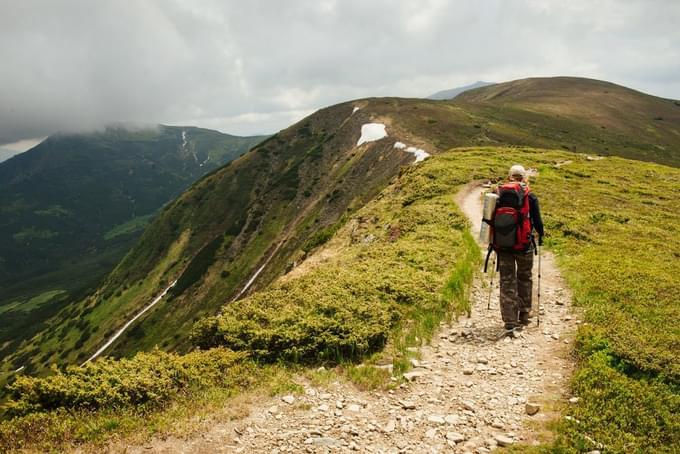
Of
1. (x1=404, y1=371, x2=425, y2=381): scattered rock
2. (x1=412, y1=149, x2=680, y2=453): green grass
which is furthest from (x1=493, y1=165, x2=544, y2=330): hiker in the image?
(x1=404, y1=371, x2=425, y2=381): scattered rock

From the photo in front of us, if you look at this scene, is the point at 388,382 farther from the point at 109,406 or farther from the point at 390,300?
the point at 109,406

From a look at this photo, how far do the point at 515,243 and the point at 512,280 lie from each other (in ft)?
3.70

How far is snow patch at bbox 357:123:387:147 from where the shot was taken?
353 feet

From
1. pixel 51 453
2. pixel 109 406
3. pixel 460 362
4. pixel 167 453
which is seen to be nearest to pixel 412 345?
pixel 460 362

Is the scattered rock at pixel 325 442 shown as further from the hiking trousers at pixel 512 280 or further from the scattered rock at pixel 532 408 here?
the hiking trousers at pixel 512 280

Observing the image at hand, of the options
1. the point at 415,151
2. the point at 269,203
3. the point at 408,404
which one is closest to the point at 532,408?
the point at 408,404

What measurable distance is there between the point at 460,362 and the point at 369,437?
354 centimetres

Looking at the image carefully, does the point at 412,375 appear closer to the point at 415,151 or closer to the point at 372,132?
the point at 415,151

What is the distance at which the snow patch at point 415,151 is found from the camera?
254ft

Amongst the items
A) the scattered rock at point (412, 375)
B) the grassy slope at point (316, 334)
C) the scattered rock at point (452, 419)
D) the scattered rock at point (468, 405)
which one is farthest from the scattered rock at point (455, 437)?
the grassy slope at point (316, 334)

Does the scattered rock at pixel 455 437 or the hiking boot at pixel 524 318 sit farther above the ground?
the hiking boot at pixel 524 318

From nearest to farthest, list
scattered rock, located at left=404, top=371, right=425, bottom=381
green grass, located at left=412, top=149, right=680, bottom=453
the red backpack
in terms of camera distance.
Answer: green grass, located at left=412, top=149, right=680, bottom=453 → scattered rock, located at left=404, top=371, right=425, bottom=381 → the red backpack

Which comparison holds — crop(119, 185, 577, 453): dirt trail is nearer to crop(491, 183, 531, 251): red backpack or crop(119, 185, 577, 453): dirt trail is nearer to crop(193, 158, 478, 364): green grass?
crop(193, 158, 478, 364): green grass

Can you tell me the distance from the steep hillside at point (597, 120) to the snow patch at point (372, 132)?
1077 inches
